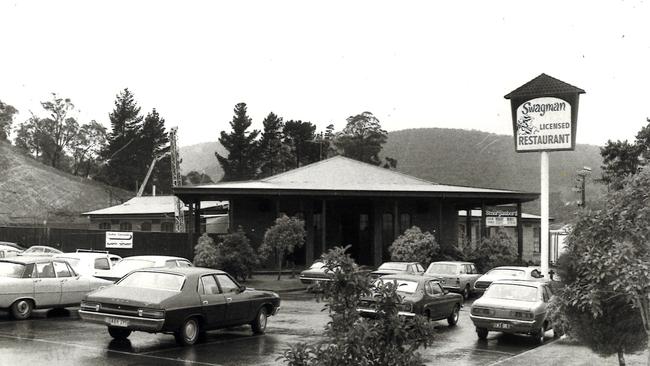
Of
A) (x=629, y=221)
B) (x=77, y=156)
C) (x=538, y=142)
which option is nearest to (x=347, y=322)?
(x=629, y=221)

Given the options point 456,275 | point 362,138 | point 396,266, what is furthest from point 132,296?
point 362,138

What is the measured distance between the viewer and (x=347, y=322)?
6.23m

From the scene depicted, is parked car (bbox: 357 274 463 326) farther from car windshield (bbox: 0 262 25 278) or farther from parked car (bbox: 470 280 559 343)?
car windshield (bbox: 0 262 25 278)

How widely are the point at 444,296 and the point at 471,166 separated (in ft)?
480

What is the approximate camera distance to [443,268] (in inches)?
1134

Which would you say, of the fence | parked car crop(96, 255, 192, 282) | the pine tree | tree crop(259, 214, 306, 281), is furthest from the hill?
parked car crop(96, 255, 192, 282)

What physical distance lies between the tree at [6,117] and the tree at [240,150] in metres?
36.6

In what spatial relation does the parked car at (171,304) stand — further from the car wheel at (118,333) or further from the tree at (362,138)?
the tree at (362,138)

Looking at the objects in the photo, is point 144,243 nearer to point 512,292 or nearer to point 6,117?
point 512,292

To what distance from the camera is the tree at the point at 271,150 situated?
4338 inches

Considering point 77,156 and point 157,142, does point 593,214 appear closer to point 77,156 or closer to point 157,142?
point 157,142

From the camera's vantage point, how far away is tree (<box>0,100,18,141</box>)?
378ft

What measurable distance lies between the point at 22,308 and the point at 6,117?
112210 mm

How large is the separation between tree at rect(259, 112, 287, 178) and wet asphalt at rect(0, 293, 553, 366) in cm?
9165
